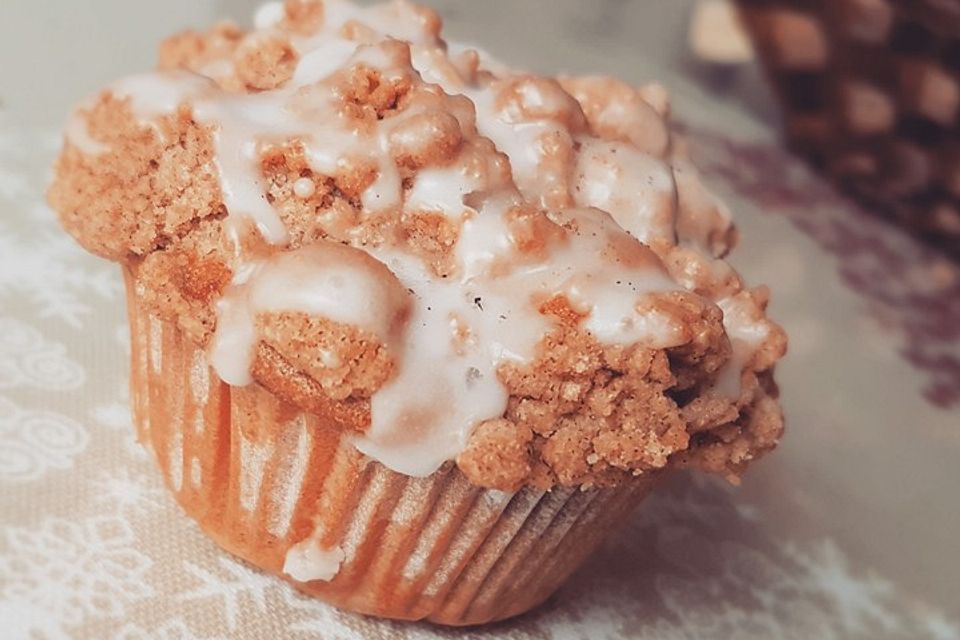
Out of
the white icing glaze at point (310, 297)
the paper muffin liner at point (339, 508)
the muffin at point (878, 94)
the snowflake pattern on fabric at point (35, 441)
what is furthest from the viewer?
the muffin at point (878, 94)

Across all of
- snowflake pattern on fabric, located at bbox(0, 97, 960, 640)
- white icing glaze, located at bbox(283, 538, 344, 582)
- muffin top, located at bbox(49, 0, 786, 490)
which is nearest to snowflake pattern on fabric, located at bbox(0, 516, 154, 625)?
snowflake pattern on fabric, located at bbox(0, 97, 960, 640)

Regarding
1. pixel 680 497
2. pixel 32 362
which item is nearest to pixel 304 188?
pixel 32 362

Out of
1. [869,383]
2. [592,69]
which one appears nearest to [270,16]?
[869,383]

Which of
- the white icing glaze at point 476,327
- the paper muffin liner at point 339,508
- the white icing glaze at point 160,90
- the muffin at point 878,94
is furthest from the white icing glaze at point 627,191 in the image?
the muffin at point 878,94

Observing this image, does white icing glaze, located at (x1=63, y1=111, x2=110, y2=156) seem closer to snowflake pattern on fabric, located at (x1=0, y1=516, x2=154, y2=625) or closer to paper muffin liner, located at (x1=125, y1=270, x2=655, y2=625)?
paper muffin liner, located at (x1=125, y1=270, x2=655, y2=625)

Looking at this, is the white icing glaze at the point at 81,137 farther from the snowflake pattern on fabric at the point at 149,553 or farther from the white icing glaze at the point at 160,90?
the snowflake pattern on fabric at the point at 149,553

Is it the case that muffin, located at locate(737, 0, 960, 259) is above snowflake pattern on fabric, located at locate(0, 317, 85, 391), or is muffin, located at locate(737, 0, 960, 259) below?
above

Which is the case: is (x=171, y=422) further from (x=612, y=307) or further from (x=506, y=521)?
(x=612, y=307)

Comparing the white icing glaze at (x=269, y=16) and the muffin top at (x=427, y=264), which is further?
the white icing glaze at (x=269, y=16)
